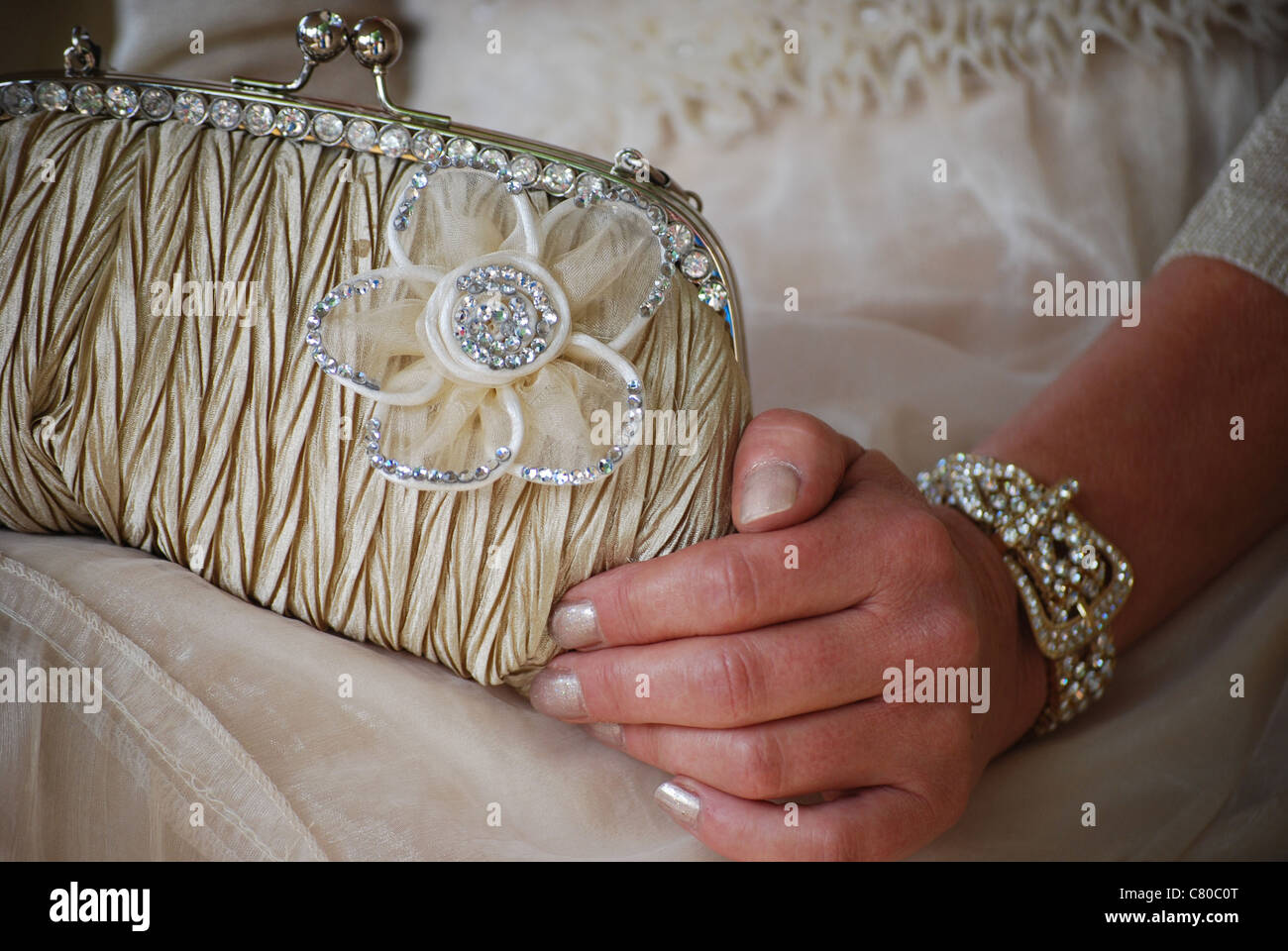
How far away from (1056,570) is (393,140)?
1.58ft

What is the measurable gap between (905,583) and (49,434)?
1.54ft

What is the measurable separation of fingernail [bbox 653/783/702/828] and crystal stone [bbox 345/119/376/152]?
397 mm

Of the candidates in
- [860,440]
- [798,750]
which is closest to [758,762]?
[798,750]

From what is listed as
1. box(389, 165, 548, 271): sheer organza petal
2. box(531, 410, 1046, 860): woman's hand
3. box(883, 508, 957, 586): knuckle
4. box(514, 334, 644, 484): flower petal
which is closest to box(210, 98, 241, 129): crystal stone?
box(389, 165, 548, 271): sheer organza petal

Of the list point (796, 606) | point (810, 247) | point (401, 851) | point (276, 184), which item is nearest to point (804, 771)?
point (796, 606)

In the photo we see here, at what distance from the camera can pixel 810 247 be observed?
926mm

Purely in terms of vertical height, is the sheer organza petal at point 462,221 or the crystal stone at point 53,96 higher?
the crystal stone at point 53,96

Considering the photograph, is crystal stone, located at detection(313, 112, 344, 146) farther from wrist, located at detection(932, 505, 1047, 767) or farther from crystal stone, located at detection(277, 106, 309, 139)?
wrist, located at detection(932, 505, 1047, 767)

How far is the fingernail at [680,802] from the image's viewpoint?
528 millimetres

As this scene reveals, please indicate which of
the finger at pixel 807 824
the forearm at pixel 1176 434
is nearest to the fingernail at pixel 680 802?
the finger at pixel 807 824

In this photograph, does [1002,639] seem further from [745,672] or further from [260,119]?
[260,119]

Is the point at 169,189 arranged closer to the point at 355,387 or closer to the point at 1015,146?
the point at 355,387

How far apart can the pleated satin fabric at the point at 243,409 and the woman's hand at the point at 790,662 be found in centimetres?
4

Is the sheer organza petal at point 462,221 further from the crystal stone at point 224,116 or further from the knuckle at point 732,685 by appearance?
the knuckle at point 732,685
